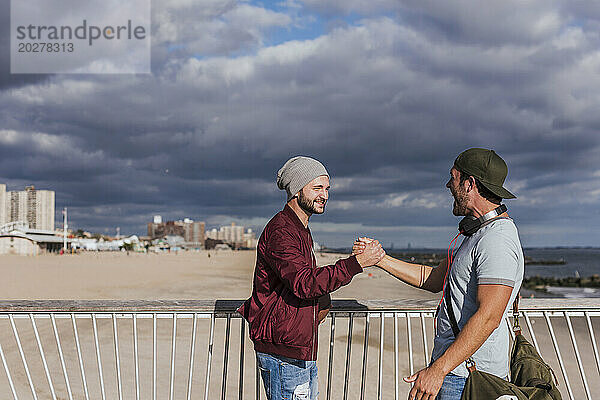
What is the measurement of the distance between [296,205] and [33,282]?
25.2 m

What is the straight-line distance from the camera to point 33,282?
2420 cm

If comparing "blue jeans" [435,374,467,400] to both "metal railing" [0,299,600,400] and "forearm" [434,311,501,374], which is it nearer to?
"forearm" [434,311,501,374]

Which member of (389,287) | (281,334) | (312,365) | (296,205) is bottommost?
(389,287)

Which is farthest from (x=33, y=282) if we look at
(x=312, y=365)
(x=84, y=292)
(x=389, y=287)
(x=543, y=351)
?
(x=312, y=365)

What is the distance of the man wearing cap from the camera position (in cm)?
208

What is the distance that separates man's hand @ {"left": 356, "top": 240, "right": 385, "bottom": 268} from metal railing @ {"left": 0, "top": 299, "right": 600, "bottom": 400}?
2.58 feet

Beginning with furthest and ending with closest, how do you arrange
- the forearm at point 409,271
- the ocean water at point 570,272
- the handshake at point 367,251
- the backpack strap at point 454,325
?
the ocean water at point 570,272, the forearm at point 409,271, the handshake at point 367,251, the backpack strap at point 454,325

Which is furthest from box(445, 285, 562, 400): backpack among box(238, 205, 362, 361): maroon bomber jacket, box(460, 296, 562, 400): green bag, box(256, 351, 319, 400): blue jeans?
box(256, 351, 319, 400): blue jeans

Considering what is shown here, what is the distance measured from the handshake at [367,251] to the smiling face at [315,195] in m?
0.26

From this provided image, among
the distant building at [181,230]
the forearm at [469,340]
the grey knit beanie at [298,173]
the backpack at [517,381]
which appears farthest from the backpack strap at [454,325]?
the distant building at [181,230]

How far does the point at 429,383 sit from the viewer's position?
2129 mm

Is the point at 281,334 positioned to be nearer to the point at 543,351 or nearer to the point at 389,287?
the point at 543,351

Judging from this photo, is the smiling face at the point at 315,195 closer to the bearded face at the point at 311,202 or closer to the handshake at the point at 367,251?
the bearded face at the point at 311,202

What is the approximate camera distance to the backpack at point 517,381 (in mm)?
2148
